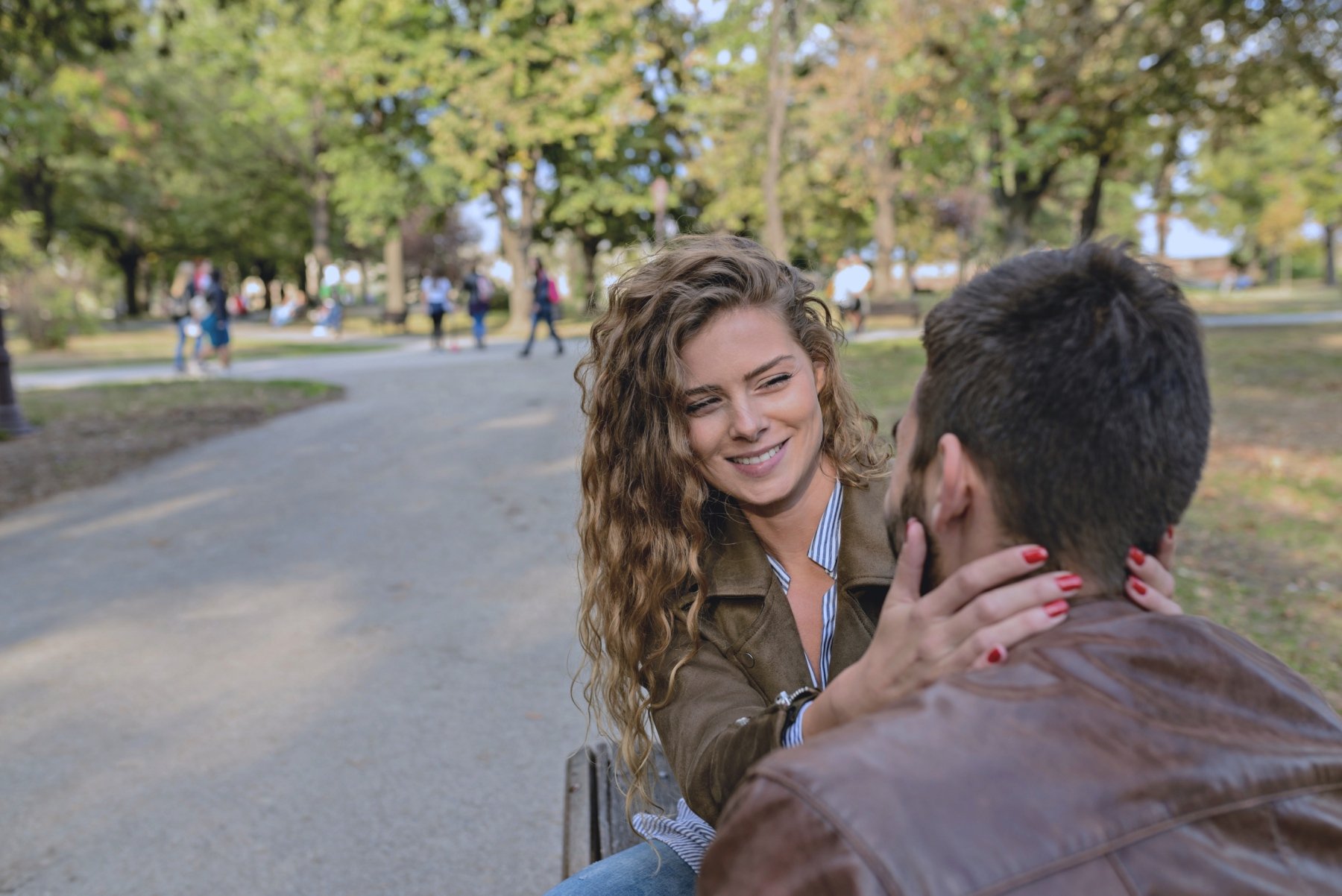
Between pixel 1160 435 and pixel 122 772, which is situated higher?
pixel 1160 435

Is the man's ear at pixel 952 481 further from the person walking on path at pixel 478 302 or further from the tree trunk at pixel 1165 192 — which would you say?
the person walking on path at pixel 478 302

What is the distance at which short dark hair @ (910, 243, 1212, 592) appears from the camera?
1245 millimetres

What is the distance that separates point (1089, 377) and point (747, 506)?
3.53 feet

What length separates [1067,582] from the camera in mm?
1258

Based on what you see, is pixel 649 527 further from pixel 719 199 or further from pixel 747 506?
pixel 719 199

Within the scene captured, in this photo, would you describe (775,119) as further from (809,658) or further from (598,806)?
(809,658)

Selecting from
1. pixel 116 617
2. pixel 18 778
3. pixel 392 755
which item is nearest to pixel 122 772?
pixel 18 778

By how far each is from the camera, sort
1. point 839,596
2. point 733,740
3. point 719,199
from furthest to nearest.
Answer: point 719,199, point 839,596, point 733,740

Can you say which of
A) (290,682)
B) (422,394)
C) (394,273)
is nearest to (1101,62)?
(422,394)

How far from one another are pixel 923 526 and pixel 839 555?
0.76 m

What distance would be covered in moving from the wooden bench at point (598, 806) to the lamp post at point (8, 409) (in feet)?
35.4

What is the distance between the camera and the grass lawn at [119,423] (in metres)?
9.61

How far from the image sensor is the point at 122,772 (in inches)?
162

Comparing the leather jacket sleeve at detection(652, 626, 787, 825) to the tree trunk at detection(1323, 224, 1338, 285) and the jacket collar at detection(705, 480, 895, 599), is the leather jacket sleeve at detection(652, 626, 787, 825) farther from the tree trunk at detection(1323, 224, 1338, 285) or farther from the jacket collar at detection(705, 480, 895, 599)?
the tree trunk at detection(1323, 224, 1338, 285)
